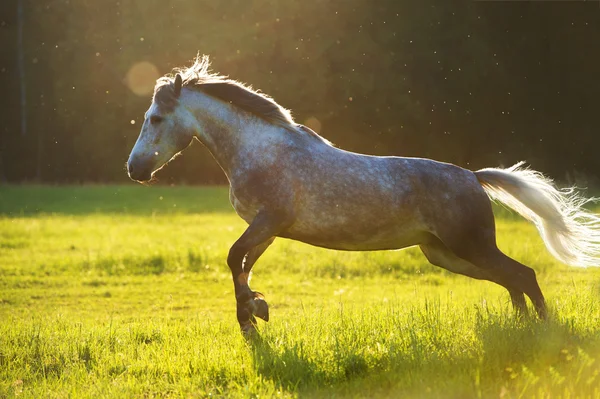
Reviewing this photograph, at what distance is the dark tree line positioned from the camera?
119 feet

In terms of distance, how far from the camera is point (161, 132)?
719cm

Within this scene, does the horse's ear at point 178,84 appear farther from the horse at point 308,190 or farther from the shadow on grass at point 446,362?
the shadow on grass at point 446,362

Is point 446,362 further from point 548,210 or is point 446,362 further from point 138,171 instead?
point 138,171

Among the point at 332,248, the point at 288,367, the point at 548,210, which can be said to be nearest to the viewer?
the point at 288,367

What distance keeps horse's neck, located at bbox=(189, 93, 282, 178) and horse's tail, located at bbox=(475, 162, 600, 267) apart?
2273 millimetres

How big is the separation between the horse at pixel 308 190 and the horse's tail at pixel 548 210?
0.88 feet

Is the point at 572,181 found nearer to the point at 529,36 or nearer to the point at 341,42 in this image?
the point at 529,36

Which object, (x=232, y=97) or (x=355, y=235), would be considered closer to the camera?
(x=355, y=235)

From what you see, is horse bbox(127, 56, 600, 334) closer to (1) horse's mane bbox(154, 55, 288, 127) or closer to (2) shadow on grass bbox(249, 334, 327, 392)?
(1) horse's mane bbox(154, 55, 288, 127)

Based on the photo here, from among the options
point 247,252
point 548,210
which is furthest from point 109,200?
point 548,210

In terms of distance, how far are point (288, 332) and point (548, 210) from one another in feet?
9.60

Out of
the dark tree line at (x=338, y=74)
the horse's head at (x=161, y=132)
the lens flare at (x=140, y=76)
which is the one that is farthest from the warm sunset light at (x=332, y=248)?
the lens flare at (x=140, y=76)

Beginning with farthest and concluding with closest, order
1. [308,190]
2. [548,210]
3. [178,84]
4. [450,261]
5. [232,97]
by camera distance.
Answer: [548,210]
[450,261]
[232,97]
[178,84]
[308,190]

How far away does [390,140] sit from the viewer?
Answer: 37.0 m
